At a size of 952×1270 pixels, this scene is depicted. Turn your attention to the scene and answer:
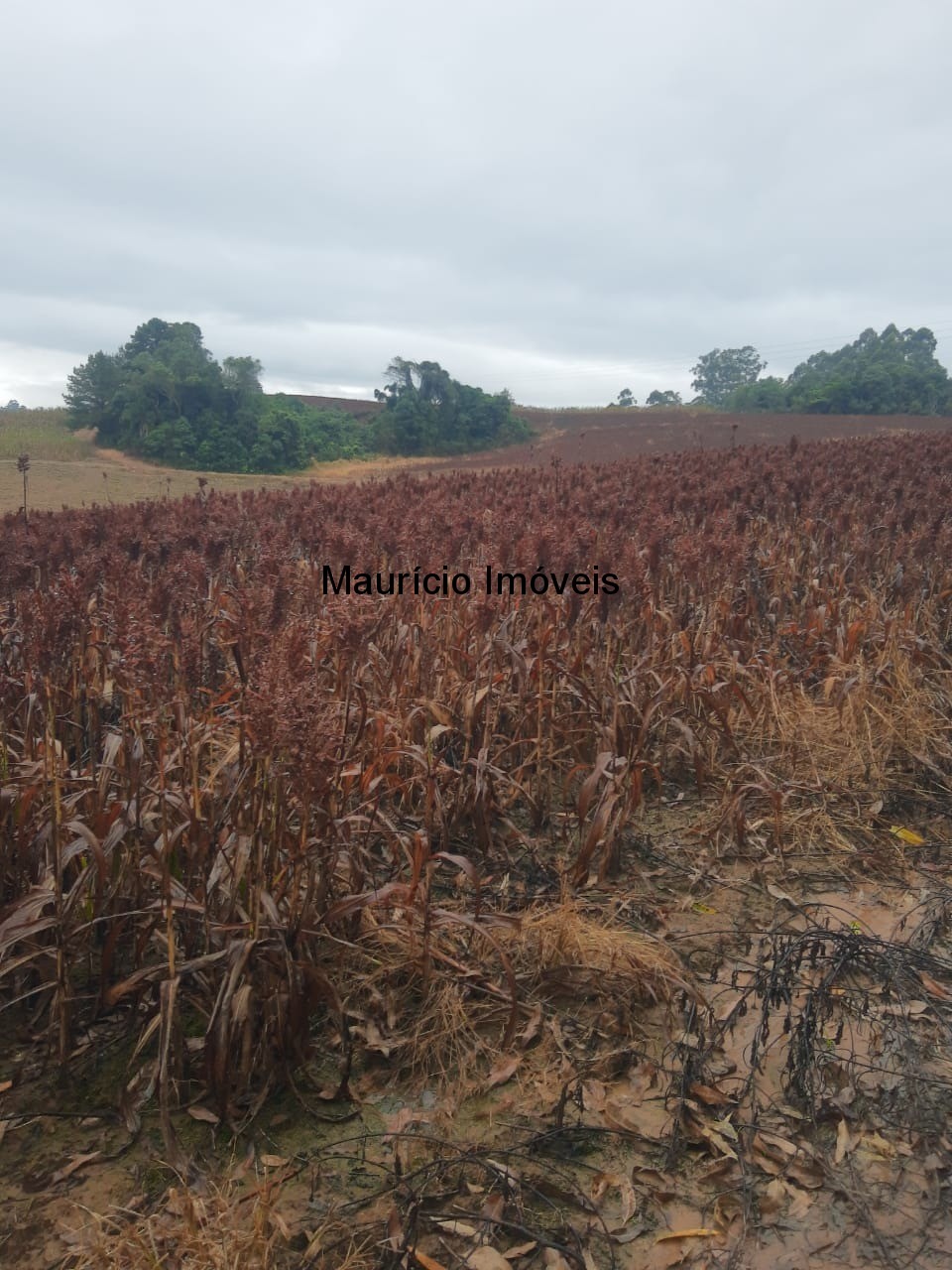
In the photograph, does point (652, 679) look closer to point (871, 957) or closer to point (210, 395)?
point (871, 957)

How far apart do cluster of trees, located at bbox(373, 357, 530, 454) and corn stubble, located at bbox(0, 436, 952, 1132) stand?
3721 cm

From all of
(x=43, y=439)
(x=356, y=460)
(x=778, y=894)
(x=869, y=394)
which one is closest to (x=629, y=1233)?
(x=778, y=894)

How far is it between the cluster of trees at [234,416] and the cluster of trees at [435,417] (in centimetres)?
5

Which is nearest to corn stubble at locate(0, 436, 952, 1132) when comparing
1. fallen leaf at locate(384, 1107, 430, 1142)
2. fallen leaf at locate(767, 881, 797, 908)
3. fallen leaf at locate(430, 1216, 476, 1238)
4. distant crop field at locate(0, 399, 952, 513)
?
fallen leaf at locate(384, 1107, 430, 1142)

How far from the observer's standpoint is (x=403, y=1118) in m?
2.04

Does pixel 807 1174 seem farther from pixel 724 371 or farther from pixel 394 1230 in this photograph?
pixel 724 371

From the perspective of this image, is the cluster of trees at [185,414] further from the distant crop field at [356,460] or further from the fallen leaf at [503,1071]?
the fallen leaf at [503,1071]

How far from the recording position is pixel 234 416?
36.1m

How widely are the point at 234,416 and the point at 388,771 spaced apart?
36059 millimetres

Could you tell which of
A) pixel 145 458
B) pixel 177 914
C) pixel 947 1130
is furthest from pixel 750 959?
pixel 145 458

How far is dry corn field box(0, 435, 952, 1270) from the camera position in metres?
1.77

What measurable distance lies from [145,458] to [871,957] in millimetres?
37460

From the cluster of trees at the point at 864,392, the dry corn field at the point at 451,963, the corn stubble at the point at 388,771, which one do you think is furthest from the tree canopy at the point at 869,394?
the dry corn field at the point at 451,963

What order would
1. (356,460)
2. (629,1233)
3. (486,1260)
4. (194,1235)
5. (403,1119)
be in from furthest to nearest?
(356,460) → (403,1119) → (629,1233) → (486,1260) → (194,1235)
